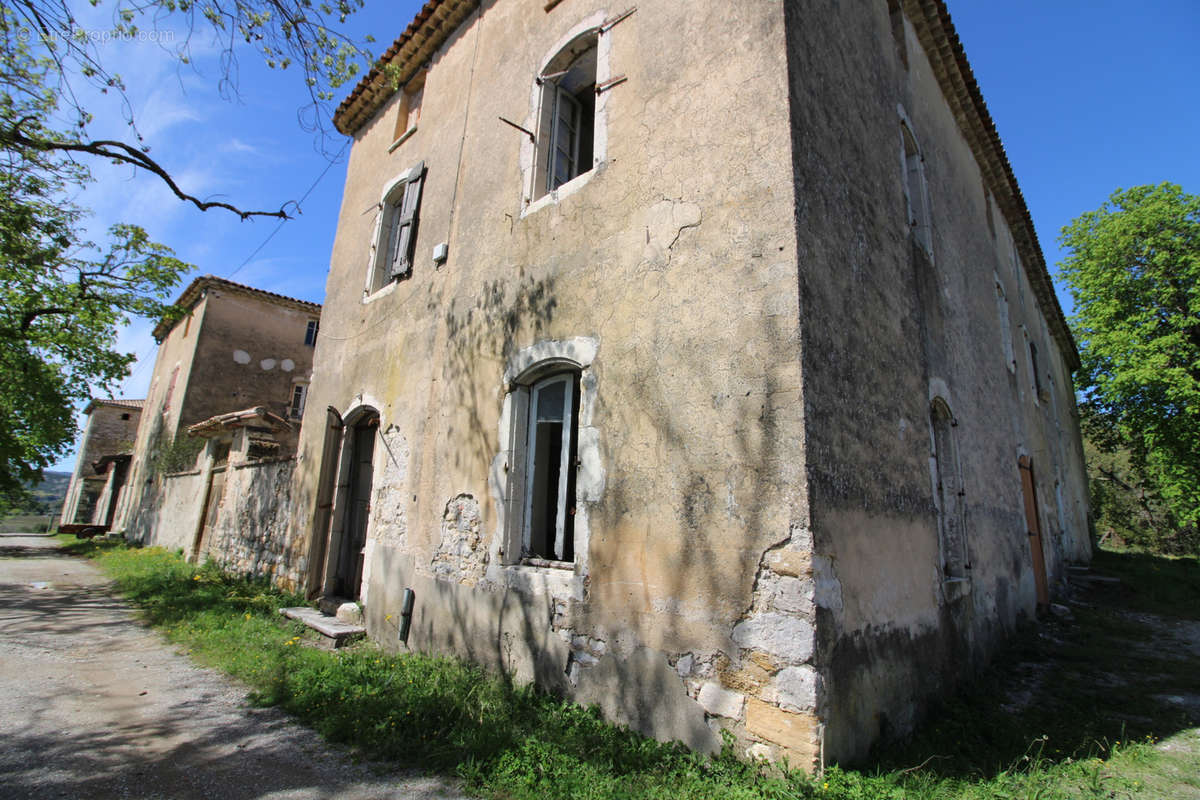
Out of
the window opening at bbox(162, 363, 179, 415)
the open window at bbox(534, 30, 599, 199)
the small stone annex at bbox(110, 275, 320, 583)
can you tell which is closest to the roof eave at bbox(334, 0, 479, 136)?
the open window at bbox(534, 30, 599, 199)

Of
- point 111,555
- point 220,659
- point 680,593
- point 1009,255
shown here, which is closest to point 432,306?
point 220,659

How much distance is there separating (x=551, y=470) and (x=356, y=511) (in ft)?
13.5

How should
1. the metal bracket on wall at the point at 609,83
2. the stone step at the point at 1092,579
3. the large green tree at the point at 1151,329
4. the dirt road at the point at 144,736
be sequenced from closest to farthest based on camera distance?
the dirt road at the point at 144,736 → the metal bracket on wall at the point at 609,83 → the stone step at the point at 1092,579 → the large green tree at the point at 1151,329

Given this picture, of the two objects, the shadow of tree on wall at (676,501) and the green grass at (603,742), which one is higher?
the shadow of tree on wall at (676,501)

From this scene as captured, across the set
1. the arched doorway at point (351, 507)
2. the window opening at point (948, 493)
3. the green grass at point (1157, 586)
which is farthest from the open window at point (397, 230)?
the green grass at point (1157, 586)

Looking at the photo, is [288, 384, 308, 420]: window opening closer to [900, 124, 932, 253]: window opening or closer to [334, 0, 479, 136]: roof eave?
[334, 0, 479, 136]: roof eave

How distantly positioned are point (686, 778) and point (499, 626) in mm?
2217

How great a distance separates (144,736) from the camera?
12.6 feet

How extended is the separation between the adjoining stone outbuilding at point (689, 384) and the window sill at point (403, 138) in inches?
15.1

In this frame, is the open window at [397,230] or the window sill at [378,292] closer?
the open window at [397,230]

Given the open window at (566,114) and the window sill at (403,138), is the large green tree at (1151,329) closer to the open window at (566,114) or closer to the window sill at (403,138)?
the open window at (566,114)

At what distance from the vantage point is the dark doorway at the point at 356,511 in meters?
7.82

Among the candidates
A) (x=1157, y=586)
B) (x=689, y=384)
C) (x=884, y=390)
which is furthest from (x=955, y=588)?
(x=1157, y=586)

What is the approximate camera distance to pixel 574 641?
4.31m
